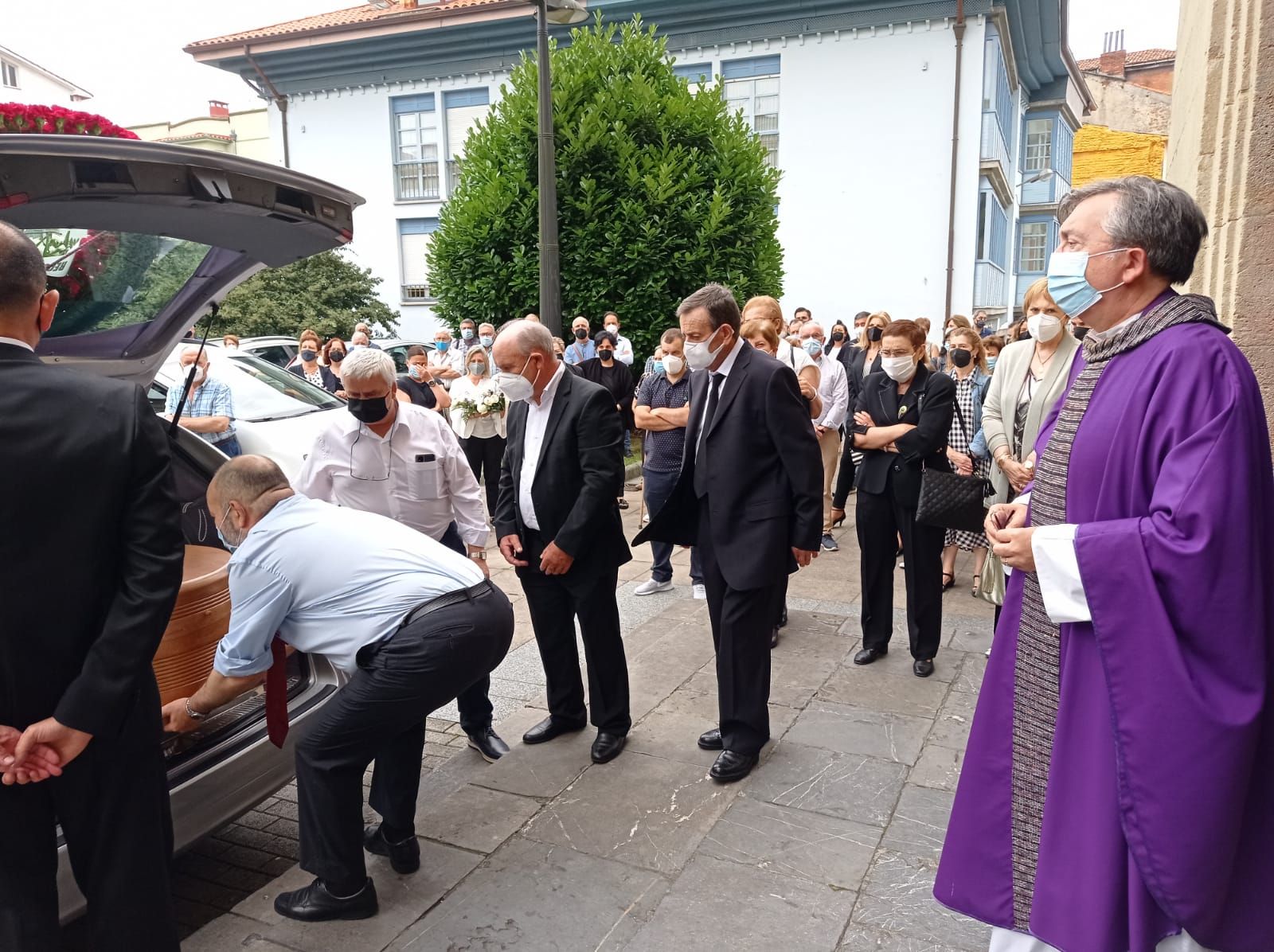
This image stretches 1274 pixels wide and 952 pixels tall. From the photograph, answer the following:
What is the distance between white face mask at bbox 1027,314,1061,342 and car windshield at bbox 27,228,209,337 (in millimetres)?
3469

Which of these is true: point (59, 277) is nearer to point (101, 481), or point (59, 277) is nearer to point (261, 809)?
point (101, 481)

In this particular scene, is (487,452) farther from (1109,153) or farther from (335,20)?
(1109,153)

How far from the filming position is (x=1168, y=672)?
80.7 inches

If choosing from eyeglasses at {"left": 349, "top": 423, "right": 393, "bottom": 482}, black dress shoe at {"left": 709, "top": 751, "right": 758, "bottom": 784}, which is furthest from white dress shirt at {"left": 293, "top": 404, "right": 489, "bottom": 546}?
black dress shoe at {"left": 709, "top": 751, "right": 758, "bottom": 784}

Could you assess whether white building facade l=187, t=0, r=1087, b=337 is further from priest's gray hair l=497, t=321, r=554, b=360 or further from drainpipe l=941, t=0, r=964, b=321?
priest's gray hair l=497, t=321, r=554, b=360

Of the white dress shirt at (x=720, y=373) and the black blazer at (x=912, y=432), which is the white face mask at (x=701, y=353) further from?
the black blazer at (x=912, y=432)

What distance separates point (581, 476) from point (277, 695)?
1560 millimetres

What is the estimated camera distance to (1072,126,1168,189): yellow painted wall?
32.7 meters

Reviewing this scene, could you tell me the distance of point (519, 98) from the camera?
42.7 ft

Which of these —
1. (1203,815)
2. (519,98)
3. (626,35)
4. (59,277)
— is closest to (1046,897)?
(1203,815)

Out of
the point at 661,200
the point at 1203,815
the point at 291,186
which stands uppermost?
the point at 661,200

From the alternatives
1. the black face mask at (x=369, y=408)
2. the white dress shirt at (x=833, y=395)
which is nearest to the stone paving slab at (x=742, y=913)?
the black face mask at (x=369, y=408)

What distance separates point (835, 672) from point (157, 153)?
3.95m

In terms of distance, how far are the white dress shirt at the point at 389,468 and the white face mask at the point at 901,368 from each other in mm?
2417
